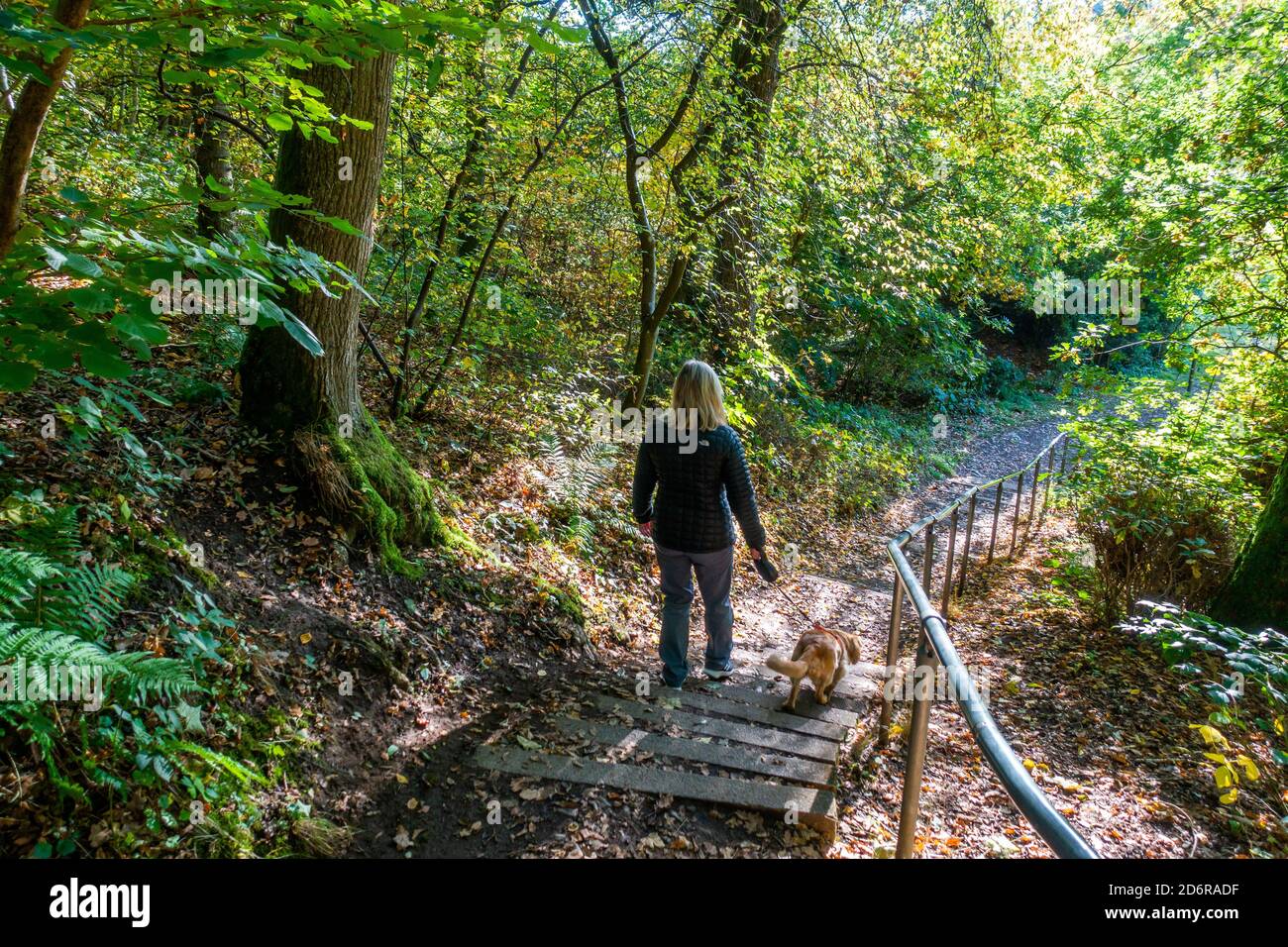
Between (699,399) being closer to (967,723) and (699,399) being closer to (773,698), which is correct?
(773,698)

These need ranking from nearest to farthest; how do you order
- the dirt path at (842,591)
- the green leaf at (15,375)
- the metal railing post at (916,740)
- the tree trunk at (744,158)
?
the green leaf at (15,375), the metal railing post at (916,740), the dirt path at (842,591), the tree trunk at (744,158)

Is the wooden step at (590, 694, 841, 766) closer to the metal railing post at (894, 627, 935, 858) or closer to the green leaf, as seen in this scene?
the metal railing post at (894, 627, 935, 858)

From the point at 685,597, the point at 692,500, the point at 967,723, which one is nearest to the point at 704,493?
the point at 692,500

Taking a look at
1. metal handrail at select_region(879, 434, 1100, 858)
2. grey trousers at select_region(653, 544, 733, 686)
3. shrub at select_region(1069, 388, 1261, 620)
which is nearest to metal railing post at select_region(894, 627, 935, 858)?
metal handrail at select_region(879, 434, 1100, 858)

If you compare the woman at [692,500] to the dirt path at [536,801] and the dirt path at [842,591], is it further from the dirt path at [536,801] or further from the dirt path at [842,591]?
the dirt path at [842,591]

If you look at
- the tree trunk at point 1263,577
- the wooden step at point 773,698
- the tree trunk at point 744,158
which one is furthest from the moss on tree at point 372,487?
the tree trunk at point 1263,577

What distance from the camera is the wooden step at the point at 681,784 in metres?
3.36

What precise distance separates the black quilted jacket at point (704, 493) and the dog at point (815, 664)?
0.70 m

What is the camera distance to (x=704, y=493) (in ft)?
15.1

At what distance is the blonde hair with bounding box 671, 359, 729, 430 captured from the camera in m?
4.55

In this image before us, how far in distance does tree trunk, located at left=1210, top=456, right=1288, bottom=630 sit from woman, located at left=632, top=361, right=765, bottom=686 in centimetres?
420

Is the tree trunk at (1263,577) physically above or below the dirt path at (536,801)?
above

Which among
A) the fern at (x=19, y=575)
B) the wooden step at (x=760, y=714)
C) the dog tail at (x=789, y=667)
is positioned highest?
the fern at (x=19, y=575)
